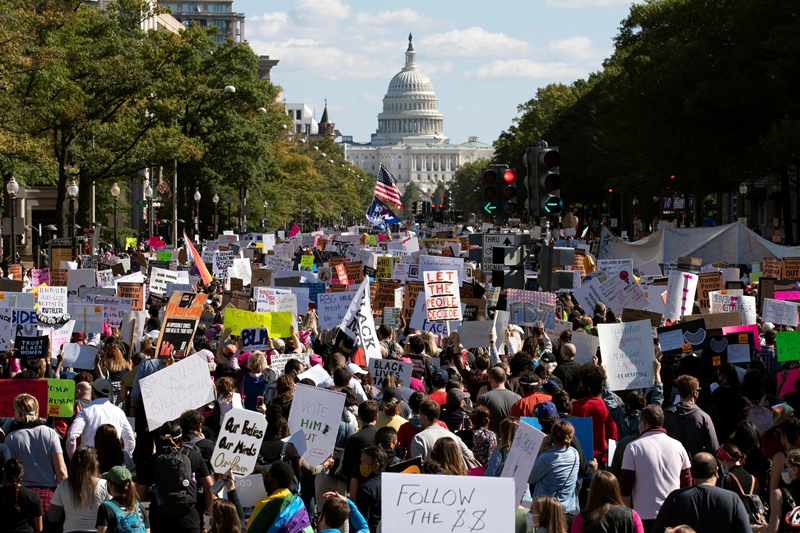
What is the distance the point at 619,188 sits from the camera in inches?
3019

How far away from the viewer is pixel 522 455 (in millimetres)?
8461

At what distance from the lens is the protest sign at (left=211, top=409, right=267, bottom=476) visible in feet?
30.6

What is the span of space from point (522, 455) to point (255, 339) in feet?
22.5

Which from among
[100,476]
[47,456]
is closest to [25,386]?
[47,456]

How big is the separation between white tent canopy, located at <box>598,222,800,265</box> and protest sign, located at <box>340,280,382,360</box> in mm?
16443

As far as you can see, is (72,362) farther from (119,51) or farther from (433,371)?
(119,51)

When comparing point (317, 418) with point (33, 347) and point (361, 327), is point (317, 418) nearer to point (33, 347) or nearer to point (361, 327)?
point (361, 327)

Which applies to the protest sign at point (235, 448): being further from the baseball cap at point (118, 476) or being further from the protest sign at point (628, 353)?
the protest sign at point (628, 353)

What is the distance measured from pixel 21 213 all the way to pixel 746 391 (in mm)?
51003

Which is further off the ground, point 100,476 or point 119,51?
point 119,51

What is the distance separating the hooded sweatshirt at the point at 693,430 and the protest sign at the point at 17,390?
4911 mm

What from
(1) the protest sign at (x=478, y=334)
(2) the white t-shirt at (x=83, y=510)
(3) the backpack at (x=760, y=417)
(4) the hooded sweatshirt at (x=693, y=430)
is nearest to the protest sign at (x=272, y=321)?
(1) the protest sign at (x=478, y=334)

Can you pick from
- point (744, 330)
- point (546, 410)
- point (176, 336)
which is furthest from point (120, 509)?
point (744, 330)

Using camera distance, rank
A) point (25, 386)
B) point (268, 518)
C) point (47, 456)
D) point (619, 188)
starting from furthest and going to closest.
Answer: point (619, 188), point (25, 386), point (47, 456), point (268, 518)
